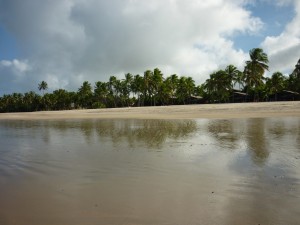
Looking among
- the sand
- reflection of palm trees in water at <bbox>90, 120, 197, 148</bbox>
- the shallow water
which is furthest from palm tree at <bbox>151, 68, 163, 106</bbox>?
the shallow water

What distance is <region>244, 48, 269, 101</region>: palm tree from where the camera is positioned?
212 ft

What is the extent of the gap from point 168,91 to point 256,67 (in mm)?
23638

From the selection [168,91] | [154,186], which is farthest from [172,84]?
[154,186]

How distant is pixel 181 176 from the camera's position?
217 inches

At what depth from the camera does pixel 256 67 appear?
6512 cm

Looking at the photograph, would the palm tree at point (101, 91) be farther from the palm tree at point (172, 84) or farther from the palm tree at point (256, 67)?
the palm tree at point (256, 67)

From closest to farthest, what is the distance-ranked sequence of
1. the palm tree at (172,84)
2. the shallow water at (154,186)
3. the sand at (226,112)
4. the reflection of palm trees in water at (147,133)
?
the shallow water at (154,186)
the reflection of palm trees in water at (147,133)
the sand at (226,112)
the palm tree at (172,84)

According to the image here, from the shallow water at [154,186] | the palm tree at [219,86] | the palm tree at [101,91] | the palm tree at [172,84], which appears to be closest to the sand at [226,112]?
the shallow water at [154,186]

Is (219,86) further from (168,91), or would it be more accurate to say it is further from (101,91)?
(101,91)

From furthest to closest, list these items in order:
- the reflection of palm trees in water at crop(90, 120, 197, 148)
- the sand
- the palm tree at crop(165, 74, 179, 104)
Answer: the palm tree at crop(165, 74, 179, 104), the sand, the reflection of palm trees in water at crop(90, 120, 197, 148)

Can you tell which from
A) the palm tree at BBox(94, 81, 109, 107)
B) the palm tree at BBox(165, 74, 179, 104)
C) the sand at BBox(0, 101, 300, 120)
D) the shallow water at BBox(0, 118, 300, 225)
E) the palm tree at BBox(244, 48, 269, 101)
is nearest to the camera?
the shallow water at BBox(0, 118, 300, 225)

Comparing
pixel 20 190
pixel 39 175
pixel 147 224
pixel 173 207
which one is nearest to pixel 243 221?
pixel 173 207

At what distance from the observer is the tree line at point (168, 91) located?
65.2m

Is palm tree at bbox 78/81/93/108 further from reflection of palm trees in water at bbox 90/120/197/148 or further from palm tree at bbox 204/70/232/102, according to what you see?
reflection of palm trees in water at bbox 90/120/197/148
